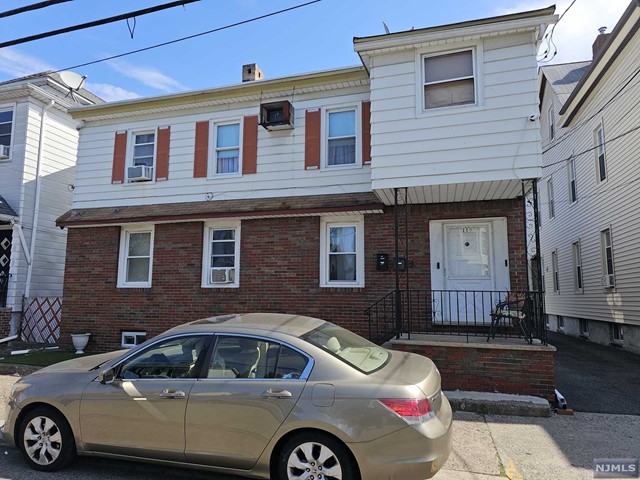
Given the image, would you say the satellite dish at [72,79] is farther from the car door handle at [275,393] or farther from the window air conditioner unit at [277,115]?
the car door handle at [275,393]

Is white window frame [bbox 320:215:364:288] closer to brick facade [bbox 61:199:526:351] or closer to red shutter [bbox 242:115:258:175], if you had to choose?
brick facade [bbox 61:199:526:351]

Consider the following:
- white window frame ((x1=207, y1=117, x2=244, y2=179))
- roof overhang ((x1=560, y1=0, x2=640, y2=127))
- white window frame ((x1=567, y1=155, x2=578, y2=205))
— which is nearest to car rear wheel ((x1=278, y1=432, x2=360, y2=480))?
white window frame ((x1=207, y1=117, x2=244, y2=179))

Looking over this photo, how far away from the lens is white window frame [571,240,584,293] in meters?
14.5

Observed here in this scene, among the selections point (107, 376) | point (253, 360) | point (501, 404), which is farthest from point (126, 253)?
point (501, 404)

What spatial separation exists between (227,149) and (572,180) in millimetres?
11552

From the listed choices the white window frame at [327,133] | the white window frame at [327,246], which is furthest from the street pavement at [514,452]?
the white window frame at [327,133]

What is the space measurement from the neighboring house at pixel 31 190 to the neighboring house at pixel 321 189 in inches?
95.4

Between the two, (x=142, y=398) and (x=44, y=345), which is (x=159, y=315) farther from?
(x=142, y=398)

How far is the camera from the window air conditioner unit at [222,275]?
32.5ft

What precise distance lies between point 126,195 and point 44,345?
4.37m

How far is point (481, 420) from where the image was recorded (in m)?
5.68

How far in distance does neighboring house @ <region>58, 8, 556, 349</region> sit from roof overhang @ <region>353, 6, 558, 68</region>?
0.9 inches

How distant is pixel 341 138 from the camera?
376 inches

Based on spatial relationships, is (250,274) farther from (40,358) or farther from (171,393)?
(171,393)
